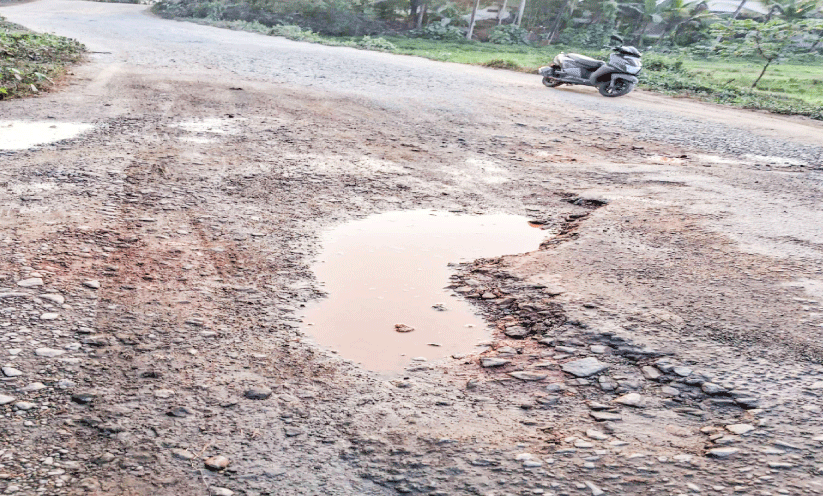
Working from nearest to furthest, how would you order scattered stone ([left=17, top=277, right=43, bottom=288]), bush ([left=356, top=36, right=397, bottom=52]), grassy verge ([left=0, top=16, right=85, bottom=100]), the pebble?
the pebble < scattered stone ([left=17, top=277, right=43, bottom=288]) < grassy verge ([left=0, top=16, right=85, bottom=100]) < bush ([left=356, top=36, right=397, bottom=52])

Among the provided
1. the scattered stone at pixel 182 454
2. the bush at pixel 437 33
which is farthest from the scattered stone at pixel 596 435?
the bush at pixel 437 33

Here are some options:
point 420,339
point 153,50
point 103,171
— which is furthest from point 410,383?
point 153,50

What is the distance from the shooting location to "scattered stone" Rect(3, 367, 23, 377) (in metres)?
2.64

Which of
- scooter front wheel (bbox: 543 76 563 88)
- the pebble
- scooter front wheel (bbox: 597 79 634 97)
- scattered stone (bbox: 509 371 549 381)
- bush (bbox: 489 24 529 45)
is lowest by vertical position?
the pebble

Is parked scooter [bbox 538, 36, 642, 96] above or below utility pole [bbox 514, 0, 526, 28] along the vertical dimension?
below

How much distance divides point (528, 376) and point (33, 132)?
5.58 metres

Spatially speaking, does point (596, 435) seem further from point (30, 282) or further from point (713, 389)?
point (30, 282)

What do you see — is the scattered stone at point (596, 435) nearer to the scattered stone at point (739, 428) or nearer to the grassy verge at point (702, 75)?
the scattered stone at point (739, 428)

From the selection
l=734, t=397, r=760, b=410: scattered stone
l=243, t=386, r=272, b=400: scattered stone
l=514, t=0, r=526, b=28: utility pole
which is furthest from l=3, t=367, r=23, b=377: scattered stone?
l=514, t=0, r=526, b=28: utility pole

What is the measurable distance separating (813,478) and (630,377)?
0.79 metres

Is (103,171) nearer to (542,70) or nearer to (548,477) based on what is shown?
(548,477)

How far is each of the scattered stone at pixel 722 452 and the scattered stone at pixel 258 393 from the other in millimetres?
1696

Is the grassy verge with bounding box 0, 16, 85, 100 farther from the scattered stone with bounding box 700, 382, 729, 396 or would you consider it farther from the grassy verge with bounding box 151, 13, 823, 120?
the grassy verge with bounding box 151, 13, 823, 120

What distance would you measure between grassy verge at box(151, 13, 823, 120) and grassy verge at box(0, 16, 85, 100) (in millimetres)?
8869
